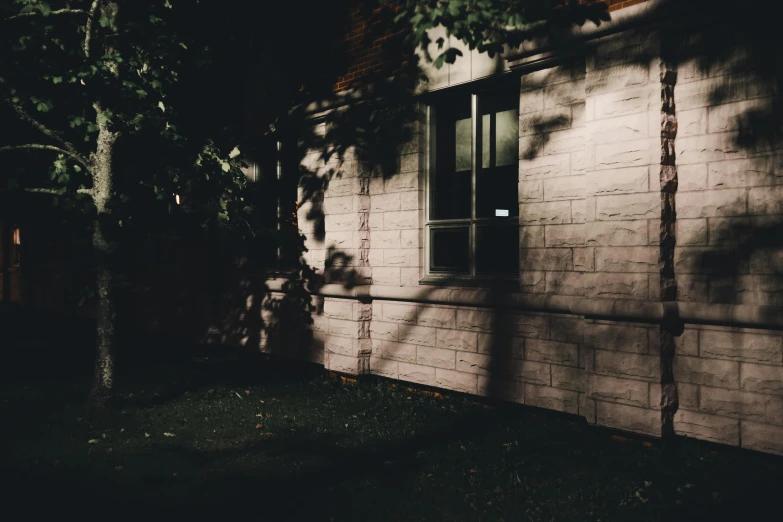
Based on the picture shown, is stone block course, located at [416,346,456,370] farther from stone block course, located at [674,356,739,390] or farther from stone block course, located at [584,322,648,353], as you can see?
stone block course, located at [674,356,739,390]

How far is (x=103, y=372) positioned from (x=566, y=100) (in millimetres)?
5824

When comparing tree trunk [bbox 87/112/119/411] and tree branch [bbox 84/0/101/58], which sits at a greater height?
tree branch [bbox 84/0/101/58]

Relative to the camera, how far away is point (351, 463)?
5684 mm

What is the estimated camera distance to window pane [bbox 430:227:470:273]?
7.93 m

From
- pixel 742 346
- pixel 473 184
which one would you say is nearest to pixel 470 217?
pixel 473 184

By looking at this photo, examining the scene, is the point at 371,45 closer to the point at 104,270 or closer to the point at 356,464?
the point at 104,270

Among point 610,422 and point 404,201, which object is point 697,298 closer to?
point 610,422

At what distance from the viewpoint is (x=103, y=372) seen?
7.28 m

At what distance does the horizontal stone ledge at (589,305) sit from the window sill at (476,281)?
0.54 feet

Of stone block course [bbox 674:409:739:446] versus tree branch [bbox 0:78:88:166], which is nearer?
stone block course [bbox 674:409:739:446]

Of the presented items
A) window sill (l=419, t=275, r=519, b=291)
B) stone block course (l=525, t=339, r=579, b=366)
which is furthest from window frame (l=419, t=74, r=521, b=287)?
stone block course (l=525, t=339, r=579, b=366)

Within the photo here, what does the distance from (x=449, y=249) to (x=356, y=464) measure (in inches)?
128

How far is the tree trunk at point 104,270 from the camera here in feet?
23.4

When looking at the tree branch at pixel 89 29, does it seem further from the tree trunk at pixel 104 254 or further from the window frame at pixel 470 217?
the window frame at pixel 470 217
